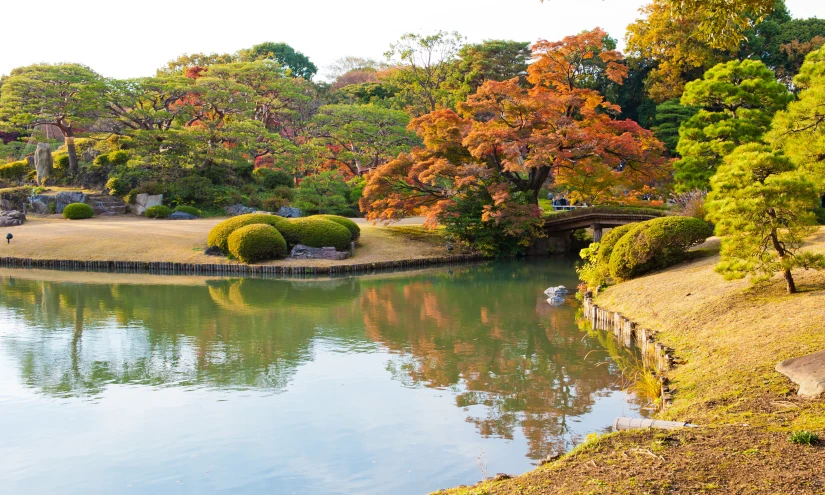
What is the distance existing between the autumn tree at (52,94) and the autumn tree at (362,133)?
30.1ft

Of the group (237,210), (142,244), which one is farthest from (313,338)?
(237,210)

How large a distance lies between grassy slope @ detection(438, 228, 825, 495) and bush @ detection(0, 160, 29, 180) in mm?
29525

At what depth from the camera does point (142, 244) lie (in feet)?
71.4

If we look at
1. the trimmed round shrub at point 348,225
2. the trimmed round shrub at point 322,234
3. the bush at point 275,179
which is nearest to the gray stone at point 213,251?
the trimmed round shrub at point 322,234

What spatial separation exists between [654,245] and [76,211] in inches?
858

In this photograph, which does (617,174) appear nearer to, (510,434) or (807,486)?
(510,434)

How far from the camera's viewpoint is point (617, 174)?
73.8 feet

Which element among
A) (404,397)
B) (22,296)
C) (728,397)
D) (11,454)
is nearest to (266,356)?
(404,397)

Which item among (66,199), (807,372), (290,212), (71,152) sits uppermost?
(71,152)

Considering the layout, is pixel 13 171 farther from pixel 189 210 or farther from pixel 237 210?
pixel 237 210

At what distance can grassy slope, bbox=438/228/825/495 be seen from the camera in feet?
13.5

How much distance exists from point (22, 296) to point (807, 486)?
52.9 feet

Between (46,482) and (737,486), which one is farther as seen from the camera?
(46,482)

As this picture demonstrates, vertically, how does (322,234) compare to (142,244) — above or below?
above
